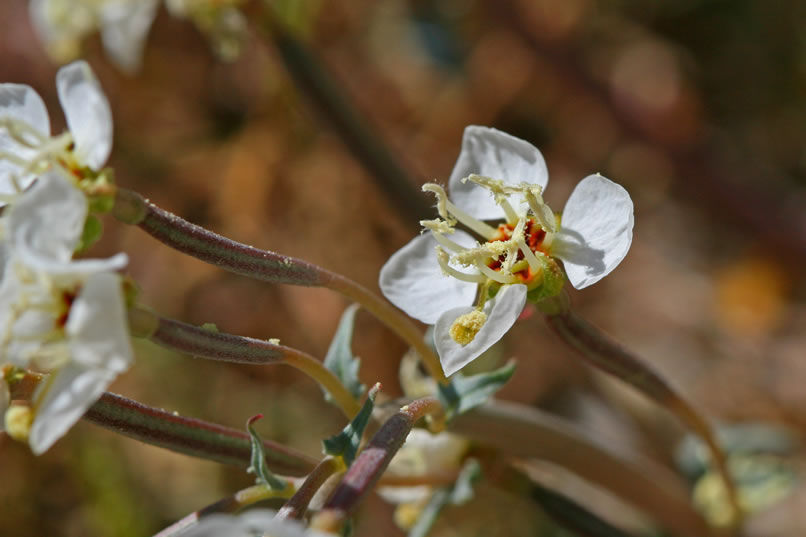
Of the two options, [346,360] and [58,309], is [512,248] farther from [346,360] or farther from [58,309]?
[58,309]

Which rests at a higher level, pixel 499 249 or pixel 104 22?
pixel 499 249

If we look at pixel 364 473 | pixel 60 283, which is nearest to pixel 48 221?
pixel 60 283

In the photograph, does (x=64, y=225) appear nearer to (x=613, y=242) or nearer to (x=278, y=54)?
(x=613, y=242)

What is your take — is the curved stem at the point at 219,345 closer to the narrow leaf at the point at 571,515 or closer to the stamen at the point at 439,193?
the stamen at the point at 439,193

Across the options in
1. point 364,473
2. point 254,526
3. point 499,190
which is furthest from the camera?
point 499,190

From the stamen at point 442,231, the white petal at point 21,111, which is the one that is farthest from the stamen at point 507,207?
the white petal at point 21,111

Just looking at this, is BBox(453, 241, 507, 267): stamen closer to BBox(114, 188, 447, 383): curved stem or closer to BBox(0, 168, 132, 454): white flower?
BBox(114, 188, 447, 383): curved stem

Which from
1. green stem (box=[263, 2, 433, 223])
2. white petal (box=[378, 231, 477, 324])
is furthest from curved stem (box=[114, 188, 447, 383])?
green stem (box=[263, 2, 433, 223])
